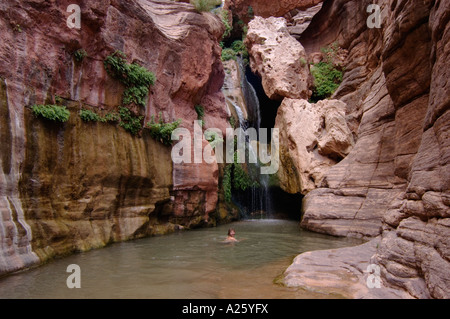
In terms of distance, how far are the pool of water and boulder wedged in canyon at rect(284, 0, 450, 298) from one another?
3.97 feet

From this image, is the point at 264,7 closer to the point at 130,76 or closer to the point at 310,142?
the point at 310,142

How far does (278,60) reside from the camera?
17.2 metres

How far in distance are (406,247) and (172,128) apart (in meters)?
9.04

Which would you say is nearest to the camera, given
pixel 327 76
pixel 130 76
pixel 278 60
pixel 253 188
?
pixel 130 76

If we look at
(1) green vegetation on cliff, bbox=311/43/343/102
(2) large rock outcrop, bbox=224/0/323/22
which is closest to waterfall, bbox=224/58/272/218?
(1) green vegetation on cliff, bbox=311/43/343/102

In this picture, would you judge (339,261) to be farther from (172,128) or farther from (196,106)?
(196,106)

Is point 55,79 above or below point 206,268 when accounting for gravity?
above

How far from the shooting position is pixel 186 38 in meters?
13.1

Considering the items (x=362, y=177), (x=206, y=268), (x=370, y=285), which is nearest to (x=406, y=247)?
(x=370, y=285)

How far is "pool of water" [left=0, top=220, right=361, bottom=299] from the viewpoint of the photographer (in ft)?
14.5

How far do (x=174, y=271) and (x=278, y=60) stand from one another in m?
14.7

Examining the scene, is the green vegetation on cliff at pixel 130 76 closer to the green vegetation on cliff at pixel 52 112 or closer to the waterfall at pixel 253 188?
the green vegetation on cliff at pixel 52 112

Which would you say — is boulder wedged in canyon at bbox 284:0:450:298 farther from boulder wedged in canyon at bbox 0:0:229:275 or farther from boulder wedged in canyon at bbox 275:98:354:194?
boulder wedged in canyon at bbox 0:0:229:275

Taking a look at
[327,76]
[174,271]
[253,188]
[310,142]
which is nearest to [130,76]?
[174,271]
